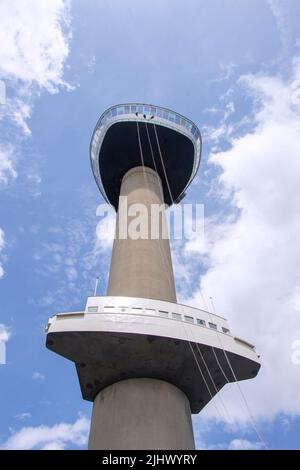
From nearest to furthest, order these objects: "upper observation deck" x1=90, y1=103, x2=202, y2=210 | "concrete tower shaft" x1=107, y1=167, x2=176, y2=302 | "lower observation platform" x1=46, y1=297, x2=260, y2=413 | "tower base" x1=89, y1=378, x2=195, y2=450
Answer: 1. "tower base" x1=89, y1=378, x2=195, y2=450
2. "lower observation platform" x1=46, y1=297, x2=260, y2=413
3. "concrete tower shaft" x1=107, y1=167, x2=176, y2=302
4. "upper observation deck" x1=90, y1=103, x2=202, y2=210

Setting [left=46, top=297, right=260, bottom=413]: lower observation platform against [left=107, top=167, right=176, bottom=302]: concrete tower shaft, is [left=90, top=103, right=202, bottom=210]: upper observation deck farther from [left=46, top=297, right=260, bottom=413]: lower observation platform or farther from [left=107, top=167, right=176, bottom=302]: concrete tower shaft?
[left=46, top=297, right=260, bottom=413]: lower observation platform

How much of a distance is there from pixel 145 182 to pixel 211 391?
16243mm

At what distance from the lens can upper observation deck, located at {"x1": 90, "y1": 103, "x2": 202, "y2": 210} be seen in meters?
33.2

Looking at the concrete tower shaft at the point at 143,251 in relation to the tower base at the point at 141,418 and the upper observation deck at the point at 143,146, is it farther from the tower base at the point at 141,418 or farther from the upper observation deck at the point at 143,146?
the tower base at the point at 141,418

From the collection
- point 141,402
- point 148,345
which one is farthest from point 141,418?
point 148,345

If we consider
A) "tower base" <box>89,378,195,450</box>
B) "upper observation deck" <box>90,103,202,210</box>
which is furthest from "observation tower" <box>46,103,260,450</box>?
"upper observation deck" <box>90,103,202,210</box>

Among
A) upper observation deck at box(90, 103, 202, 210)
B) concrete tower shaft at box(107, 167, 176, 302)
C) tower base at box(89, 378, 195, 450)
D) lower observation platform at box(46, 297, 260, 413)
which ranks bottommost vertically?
tower base at box(89, 378, 195, 450)

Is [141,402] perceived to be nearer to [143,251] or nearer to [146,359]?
[146,359]

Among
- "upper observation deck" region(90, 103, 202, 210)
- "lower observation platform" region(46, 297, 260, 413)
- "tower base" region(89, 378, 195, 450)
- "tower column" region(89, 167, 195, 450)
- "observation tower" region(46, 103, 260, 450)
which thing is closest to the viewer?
"tower base" region(89, 378, 195, 450)

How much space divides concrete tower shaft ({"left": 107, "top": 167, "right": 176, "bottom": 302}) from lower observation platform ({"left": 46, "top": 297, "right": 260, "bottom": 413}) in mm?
3928

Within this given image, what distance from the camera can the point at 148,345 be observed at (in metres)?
16.5
